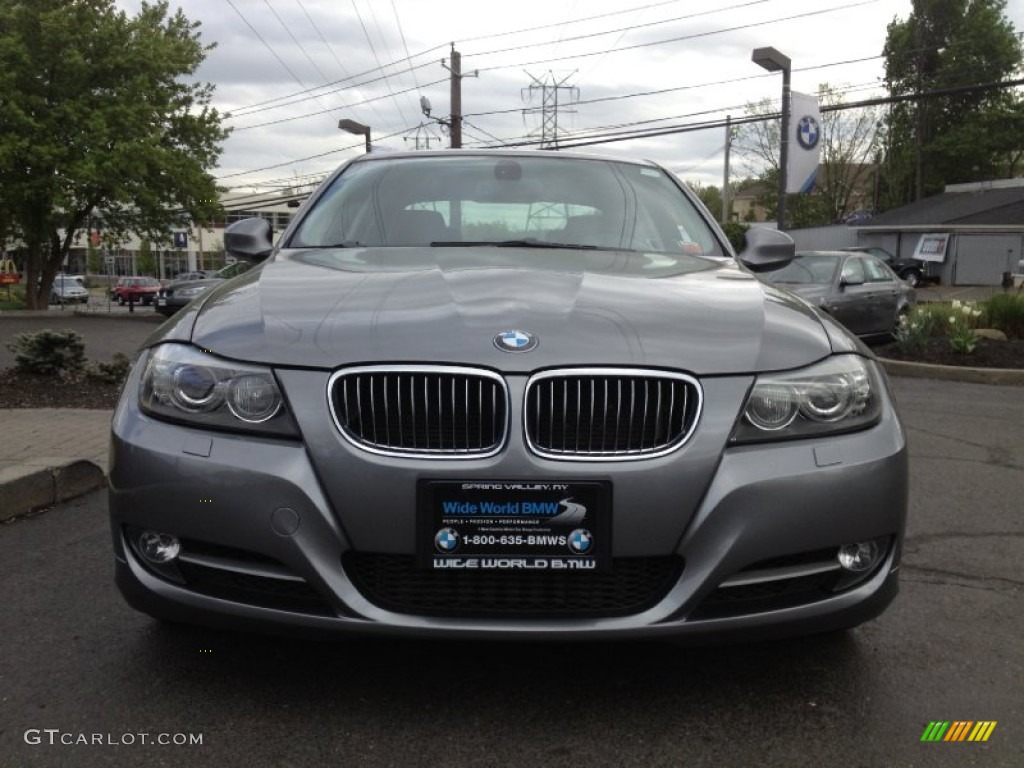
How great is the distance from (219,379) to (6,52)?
27805 mm

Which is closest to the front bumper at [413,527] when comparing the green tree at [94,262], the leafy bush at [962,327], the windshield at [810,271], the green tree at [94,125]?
the leafy bush at [962,327]

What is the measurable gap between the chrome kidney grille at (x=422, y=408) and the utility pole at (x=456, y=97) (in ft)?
89.8

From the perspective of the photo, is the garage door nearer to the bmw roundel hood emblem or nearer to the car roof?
the car roof

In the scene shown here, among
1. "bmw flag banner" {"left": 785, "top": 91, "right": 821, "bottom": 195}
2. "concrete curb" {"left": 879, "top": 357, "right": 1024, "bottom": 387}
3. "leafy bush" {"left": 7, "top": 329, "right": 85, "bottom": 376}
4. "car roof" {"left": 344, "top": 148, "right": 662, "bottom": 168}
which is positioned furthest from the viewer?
"bmw flag banner" {"left": 785, "top": 91, "right": 821, "bottom": 195}

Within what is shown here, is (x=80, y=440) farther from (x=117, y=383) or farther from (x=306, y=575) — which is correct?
(x=306, y=575)

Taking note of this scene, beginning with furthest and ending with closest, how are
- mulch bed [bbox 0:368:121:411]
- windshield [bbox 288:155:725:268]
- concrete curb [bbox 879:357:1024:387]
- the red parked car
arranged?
the red parked car, concrete curb [bbox 879:357:1024:387], mulch bed [bbox 0:368:121:411], windshield [bbox 288:155:725:268]

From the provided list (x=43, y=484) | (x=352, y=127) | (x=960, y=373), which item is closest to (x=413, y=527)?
(x=43, y=484)

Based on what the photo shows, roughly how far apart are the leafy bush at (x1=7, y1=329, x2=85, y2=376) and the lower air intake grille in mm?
6964

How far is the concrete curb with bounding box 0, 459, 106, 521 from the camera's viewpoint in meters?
4.43

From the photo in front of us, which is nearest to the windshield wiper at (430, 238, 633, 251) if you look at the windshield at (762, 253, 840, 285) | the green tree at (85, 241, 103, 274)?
the windshield at (762, 253, 840, 285)

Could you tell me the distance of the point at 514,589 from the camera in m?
2.33

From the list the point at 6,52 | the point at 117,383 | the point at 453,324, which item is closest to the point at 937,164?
the point at 6,52

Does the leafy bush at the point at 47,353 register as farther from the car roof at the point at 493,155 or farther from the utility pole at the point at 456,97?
the utility pole at the point at 456,97

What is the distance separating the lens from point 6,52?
2552cm
